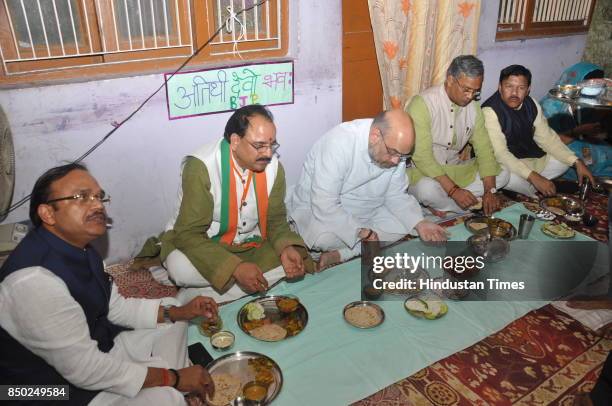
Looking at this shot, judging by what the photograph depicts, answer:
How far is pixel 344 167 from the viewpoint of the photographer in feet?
10.8

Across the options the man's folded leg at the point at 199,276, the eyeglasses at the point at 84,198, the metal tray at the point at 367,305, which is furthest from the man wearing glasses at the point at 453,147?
the eyeglasses at the point at 84,198

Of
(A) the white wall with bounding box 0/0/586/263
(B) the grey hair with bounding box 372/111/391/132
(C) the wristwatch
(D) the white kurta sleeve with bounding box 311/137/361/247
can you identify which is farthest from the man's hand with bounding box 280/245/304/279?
(A) the white wall with bounding box 0/0/586/263

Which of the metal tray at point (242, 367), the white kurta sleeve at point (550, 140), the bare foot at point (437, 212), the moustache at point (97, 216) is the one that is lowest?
the bare foot at point (437, 212)

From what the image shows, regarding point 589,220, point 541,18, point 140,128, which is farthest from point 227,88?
point 541,18

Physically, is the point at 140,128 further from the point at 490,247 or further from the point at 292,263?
the point at 490,247

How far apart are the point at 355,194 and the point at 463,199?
960 mm

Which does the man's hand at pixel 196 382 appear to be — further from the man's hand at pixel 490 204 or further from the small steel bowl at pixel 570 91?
the man's hand at pixel 490 204

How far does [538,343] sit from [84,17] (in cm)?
337

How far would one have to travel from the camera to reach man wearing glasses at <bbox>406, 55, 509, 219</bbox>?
12.6ft

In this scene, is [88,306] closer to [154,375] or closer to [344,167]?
[154,375]

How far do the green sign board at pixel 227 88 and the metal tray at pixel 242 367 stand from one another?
193 cm

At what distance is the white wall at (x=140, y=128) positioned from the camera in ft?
9.85

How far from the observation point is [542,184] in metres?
4.22

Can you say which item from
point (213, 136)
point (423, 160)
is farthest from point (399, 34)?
point (213, 136)
